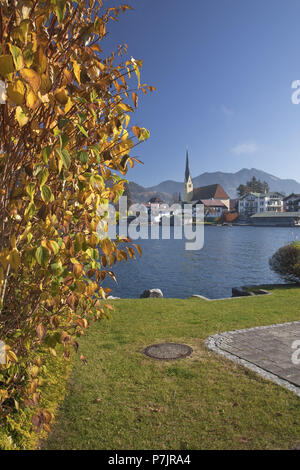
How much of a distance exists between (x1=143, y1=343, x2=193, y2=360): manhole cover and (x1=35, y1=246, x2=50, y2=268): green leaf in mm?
5232

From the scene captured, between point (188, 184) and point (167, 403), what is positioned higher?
point (188, 184)

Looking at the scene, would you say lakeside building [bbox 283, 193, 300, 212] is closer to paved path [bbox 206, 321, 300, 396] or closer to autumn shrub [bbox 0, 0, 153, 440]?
paved path [bbox 206, 321, 300, 396]

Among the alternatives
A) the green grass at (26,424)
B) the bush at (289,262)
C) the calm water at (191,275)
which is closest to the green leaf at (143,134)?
the green grass at (26,424)

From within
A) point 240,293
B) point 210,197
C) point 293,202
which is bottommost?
point 240,293

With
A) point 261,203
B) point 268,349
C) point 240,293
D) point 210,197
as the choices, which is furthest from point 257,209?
point 268,349

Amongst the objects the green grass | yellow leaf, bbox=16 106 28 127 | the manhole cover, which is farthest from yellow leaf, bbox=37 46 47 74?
the manhole cover

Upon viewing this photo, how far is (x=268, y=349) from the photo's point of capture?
6.62 m

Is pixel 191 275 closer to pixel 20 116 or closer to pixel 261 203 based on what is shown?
pixel 20 116

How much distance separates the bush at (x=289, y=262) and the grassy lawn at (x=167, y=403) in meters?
9.94

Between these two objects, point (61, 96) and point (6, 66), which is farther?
point (61, 96)

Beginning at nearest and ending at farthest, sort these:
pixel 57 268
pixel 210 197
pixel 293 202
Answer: pixel 57 268 → pixel 293 202 → pixel 210 197

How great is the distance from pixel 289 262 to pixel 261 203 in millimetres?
118886
